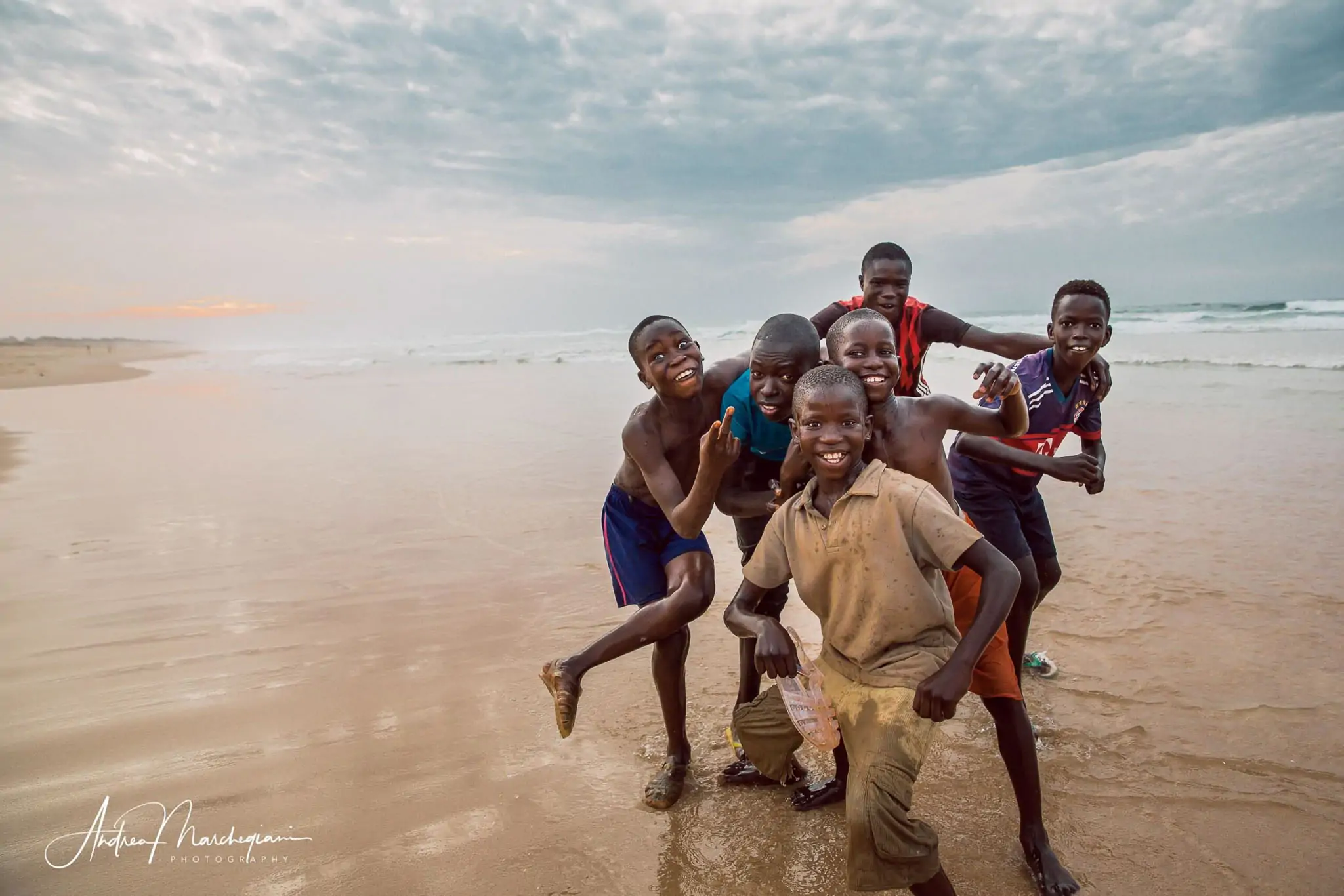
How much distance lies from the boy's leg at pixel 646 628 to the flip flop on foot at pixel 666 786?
43cm

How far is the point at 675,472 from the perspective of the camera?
3.10 m

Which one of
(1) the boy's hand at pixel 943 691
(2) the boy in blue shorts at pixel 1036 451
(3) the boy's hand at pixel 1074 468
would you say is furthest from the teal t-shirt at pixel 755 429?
(1) the boy's hand at pixel 943 691

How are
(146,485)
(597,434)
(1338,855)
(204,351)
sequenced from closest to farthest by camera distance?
(1338,855)
(146,485)
(597,434)
(204,351)

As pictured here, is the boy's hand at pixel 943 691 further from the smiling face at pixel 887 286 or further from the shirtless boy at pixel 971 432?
the smiling face at pixel 887 286

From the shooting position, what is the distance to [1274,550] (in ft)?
16.2

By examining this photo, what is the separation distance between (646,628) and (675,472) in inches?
23.8

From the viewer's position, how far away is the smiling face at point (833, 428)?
2.27 m

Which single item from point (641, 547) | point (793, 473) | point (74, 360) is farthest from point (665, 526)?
point (74, 360)

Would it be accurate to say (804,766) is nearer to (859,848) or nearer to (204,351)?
(859,848)

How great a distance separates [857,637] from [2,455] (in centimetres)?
1084

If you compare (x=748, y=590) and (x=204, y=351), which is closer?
(x=748, y=590)

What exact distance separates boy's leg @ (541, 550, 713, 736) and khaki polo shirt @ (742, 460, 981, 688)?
27.0 inches

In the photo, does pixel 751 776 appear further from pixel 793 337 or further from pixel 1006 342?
pixel 1006 342

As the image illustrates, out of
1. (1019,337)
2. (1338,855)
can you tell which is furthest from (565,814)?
(1019,337)
